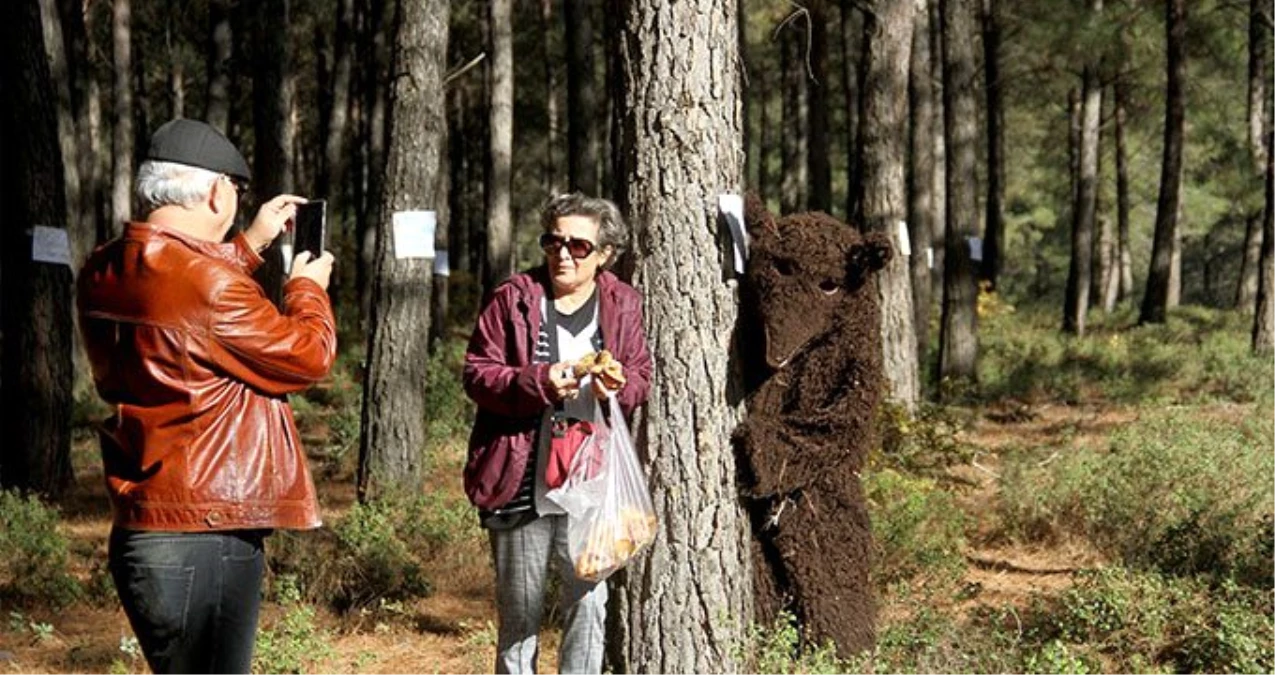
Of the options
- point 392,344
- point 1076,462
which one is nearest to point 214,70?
point 392,344

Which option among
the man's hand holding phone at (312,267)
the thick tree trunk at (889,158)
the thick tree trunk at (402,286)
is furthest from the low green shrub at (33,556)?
the thick tree trunk at (889,158)

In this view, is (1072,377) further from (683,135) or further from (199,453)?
(199,453)

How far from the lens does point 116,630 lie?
6.41 metres

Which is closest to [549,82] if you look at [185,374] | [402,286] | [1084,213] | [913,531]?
[1084,213]

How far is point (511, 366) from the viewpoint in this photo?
159 inches

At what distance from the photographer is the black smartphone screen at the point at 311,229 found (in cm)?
342

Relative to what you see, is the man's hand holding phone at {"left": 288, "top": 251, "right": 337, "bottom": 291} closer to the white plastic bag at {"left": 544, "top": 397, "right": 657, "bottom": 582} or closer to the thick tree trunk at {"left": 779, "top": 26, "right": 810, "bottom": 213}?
the white plastic bag at {"left": 544, "top": 397, "right": 657, "bottom": 582}

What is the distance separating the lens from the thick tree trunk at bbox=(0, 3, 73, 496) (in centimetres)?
886

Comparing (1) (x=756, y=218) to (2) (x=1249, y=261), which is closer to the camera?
(1) (x=756, y=218)

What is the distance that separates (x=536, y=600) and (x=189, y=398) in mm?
1449

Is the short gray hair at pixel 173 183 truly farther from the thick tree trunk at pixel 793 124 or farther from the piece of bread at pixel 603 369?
the thick tree trunk at pixel 793 124

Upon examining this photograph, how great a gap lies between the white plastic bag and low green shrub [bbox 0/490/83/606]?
402cm

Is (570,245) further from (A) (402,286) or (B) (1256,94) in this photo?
(B) (1256,94)

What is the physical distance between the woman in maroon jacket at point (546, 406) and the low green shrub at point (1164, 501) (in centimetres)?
284
